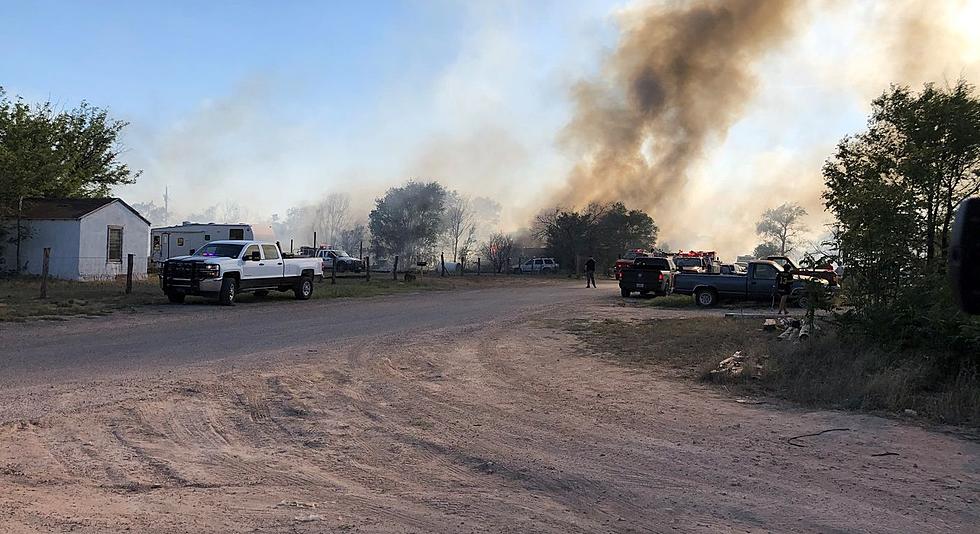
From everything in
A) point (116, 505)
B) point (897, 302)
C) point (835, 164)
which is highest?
point (835, 164)


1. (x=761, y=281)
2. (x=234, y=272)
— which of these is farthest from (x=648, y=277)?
(x=234, y=272)

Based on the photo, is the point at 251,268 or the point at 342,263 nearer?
the point at 251,268

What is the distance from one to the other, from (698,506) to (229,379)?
5.95 meters

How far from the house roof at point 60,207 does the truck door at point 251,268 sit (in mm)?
8533

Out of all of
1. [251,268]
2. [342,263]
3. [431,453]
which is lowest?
[431,453]

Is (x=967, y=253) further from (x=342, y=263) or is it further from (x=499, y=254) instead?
(x=499, y=254)

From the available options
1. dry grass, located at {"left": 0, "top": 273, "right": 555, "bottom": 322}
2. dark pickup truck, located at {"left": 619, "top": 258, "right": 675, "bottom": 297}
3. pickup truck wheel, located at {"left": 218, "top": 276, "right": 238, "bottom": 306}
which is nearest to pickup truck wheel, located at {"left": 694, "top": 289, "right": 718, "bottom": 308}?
dark pickup truck, located at {"left": 619, "top": 258, "right": 675, "bottom": 297}

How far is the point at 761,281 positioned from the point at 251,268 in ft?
51.0

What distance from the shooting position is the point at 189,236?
36.2 m

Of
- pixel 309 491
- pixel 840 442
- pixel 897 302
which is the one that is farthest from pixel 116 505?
pixel 897 302

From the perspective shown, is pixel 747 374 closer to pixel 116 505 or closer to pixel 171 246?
pixel 116 505

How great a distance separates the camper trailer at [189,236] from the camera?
34531 mm

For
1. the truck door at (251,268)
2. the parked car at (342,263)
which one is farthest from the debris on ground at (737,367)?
the parked car at (342,263)

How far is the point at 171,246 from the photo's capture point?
3681 centimetres
